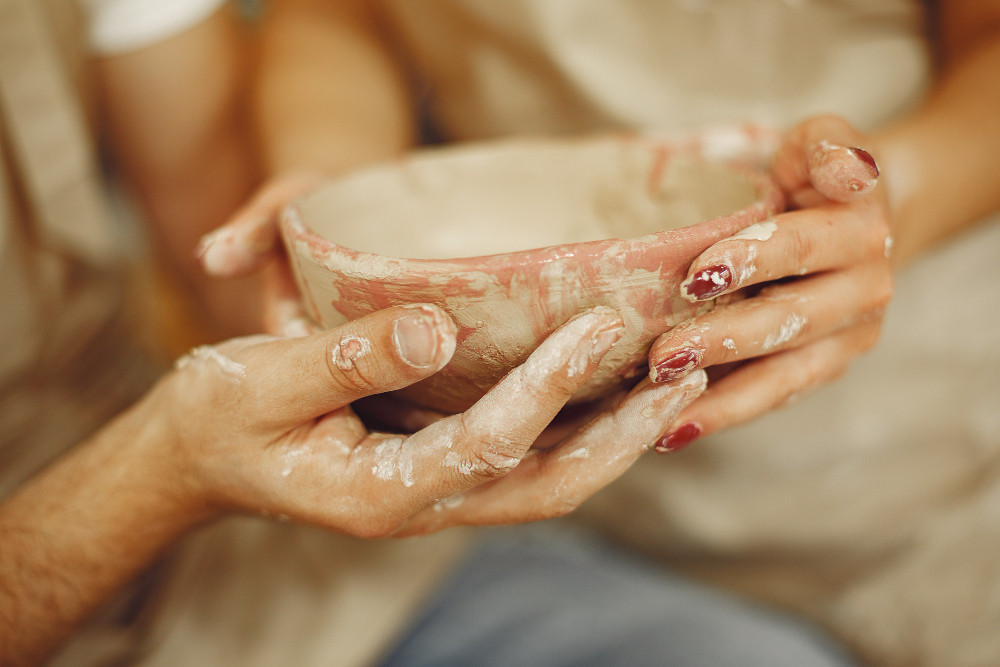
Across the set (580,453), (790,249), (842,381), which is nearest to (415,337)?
(580,453)

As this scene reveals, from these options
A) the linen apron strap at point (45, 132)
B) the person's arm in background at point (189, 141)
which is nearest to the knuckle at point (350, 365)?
the linen apron strap at point (45, 132)

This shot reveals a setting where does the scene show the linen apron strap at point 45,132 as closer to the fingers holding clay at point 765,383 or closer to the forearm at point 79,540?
the forearm at point 79,540

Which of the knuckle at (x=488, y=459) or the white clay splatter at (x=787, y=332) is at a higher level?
the white clay splatter at (x=787, y=332)

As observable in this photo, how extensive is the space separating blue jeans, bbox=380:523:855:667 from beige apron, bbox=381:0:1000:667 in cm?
11

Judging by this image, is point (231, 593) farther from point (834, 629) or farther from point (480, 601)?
point (834, 629)

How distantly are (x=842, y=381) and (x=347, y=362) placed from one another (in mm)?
671

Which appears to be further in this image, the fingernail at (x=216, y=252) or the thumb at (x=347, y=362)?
the fingernail at (x=216, y=252)

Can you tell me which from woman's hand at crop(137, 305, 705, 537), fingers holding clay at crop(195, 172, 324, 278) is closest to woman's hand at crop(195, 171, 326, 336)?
fingers holding clay at crop(195, 172, 324, 278)

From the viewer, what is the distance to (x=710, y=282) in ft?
1.28

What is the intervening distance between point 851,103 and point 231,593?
3.04ft

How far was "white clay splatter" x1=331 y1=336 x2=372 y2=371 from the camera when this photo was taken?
0.38m

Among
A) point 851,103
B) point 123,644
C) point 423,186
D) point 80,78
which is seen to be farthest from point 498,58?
point 123,644

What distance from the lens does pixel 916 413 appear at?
0.80 m

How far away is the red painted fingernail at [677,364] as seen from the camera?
1.31 ft
